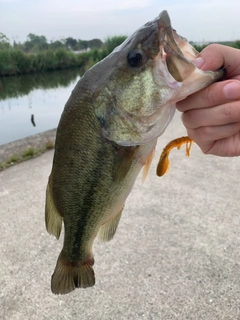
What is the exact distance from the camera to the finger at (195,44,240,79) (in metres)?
1.36

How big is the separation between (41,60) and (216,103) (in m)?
29.9

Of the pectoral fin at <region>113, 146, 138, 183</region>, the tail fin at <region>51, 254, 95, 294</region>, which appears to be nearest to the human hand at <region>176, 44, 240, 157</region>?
the pectoral fin at <region>113, 146, 138, 183</region>

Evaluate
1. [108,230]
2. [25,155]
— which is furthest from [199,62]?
[25,155]

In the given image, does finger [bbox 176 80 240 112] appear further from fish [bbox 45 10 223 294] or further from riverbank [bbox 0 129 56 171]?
riverbank [bbox 0 129 56 171]

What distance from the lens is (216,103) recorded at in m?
1.41

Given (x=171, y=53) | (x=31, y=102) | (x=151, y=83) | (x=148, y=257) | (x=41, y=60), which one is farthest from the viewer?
(x=41, y=60)

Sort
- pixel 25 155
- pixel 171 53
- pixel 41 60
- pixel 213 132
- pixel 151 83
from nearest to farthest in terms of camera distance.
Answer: pixel 171 53 < pixel 151 83 < pixel 213 132 < pixel 25 155 < pixel 41 60

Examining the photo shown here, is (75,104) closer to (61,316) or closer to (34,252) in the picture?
(61,316)

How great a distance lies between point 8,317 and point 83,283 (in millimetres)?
1874

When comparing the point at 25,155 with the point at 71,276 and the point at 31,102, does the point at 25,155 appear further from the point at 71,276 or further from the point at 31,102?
the point at 31,102

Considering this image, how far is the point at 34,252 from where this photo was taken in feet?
A: 13.0

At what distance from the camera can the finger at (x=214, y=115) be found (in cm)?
141

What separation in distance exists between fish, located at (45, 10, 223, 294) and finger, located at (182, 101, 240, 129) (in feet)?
0.43

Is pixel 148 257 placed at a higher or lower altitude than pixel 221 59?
lower
